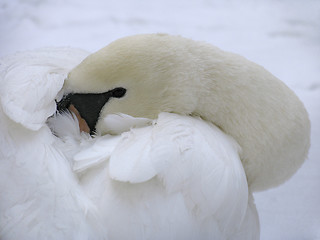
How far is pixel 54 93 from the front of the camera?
1094 millimetres

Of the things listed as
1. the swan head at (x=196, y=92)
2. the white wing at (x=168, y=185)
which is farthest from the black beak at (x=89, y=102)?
the white wing at (x=168, y=185)

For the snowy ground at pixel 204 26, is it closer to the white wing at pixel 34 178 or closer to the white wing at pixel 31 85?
the white wing at pixel 31 85

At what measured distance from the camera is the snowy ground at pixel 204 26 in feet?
8.23

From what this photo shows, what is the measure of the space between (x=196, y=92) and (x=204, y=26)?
1.87 m

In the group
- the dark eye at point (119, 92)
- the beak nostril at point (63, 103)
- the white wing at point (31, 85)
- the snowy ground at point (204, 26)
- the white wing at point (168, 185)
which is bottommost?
the snowy ground at point (204, 26)

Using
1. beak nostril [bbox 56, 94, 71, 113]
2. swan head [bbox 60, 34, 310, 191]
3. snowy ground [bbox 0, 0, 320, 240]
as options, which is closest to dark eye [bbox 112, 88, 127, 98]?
swan head [bbox 60, 34, 310, 191]

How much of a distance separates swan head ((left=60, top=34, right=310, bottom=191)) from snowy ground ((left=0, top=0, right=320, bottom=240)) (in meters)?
0.80

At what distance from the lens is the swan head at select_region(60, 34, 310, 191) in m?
1.15

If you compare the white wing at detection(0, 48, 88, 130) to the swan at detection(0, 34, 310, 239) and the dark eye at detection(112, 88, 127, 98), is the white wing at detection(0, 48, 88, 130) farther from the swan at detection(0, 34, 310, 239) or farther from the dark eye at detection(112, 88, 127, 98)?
the dark eye at detection(112, 88, 127, 98)

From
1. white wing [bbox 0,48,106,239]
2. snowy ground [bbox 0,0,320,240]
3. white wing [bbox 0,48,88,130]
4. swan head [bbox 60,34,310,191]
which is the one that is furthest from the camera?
snowy ground [bbox 0,0,320,240]

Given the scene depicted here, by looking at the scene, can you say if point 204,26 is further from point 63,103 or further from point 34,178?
point 34,178

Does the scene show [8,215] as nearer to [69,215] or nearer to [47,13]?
[69,215]

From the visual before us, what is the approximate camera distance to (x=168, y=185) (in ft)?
3.11

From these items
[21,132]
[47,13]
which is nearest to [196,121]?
[21,132]
